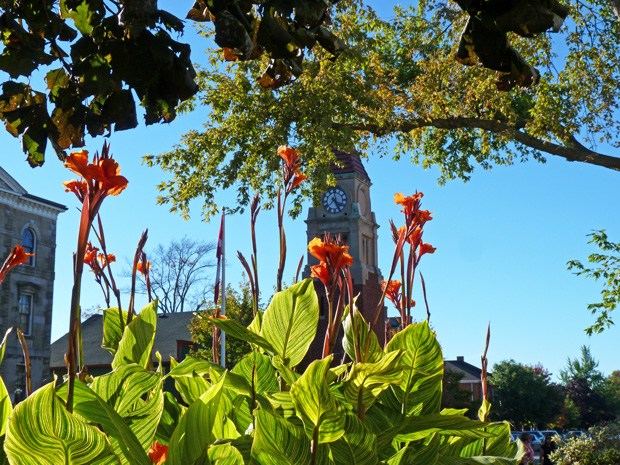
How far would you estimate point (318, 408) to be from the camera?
40.6 inches

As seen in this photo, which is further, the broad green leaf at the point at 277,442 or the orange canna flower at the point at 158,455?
the orange canna flower at the point at 158,455

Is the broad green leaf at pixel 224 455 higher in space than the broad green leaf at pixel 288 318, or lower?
lower

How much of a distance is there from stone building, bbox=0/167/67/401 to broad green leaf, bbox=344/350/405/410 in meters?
25.6

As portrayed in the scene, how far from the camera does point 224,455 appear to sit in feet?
3.21

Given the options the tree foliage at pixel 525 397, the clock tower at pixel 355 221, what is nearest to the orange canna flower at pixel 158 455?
the clock tower at pixel 355 221

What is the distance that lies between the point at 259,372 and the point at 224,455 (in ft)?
1.49

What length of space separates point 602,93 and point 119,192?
12910 mm

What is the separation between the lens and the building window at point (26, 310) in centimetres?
2559

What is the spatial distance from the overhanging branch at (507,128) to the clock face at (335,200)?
23.4 metres

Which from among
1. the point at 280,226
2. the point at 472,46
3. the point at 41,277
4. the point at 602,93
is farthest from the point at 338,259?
the point at 41,277

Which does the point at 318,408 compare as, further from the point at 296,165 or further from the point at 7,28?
the point at 7,28

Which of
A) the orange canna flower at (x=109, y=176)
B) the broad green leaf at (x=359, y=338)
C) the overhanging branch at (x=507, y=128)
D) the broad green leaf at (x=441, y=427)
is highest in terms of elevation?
the overhanging branch at (x=507, y=128)

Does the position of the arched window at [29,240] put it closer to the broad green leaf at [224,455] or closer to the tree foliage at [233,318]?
the tree foliage at [233,318]

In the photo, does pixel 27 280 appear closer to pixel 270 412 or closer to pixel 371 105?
pixel 371 105
